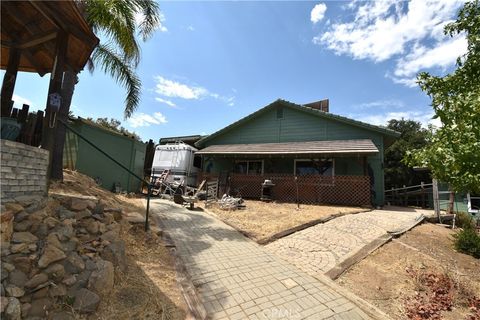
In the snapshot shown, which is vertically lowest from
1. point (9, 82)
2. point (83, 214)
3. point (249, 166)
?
point (83, 214)

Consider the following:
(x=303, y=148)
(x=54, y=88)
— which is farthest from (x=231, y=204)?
(x=54, y=88)

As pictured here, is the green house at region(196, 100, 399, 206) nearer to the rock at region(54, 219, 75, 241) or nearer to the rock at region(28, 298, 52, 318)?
the rock at region(54, 219, 75, 241)

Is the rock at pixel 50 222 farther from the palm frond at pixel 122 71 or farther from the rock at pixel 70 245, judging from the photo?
the palm frond at pixel 122 71

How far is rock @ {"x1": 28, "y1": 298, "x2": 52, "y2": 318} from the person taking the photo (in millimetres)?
2742

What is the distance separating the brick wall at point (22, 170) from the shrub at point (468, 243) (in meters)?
9.31

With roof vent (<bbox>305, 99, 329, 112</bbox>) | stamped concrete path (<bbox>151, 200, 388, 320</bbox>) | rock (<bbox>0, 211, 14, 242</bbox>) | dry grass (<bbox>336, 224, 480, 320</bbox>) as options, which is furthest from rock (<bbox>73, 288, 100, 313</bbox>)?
roof vent (<bbox>305, 99, 329, 112</bbox>)

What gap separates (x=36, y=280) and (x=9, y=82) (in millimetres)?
4011

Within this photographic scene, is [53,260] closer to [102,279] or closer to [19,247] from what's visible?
[19,247]

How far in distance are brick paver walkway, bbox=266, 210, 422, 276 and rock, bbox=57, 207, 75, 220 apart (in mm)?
4267

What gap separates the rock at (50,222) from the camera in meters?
3.57

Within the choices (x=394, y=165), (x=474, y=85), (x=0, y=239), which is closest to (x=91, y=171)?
(x=0, y=239)

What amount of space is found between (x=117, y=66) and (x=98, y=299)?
9.35 meters

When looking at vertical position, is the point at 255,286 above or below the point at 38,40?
below

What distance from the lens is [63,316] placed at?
2816 millimetres
